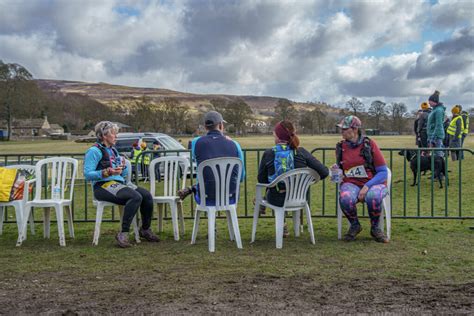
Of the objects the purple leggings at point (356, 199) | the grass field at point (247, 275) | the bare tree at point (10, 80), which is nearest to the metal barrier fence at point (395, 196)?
the grass field at point (247, 275)

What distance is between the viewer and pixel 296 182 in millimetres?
6504

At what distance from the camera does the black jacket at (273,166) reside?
6512 mm

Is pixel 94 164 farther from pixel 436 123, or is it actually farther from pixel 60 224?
pixel 436 123

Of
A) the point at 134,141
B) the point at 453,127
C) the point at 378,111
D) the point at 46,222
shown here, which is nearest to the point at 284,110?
the point at 378,111

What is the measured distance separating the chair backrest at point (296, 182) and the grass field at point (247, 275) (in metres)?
0.57

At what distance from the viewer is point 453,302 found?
430 centimetres

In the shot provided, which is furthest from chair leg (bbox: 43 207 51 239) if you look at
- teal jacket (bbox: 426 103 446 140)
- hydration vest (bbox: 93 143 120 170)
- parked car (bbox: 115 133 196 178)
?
teal jacket (bbox: 426 103 446 140)

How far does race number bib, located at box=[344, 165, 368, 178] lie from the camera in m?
6.81

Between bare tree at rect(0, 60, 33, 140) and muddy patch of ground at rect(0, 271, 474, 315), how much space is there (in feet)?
285

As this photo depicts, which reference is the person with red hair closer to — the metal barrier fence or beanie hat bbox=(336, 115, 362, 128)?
beanie hat bbox=(336, 115, 362, 128)

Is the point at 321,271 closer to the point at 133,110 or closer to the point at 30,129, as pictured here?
the point at 133,110

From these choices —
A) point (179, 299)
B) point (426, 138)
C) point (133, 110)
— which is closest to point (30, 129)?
point (133, 110)

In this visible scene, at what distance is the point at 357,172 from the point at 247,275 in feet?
7.74

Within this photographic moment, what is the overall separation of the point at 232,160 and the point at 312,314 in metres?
2.62
